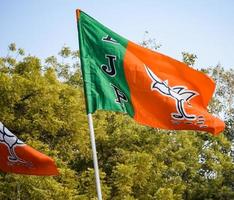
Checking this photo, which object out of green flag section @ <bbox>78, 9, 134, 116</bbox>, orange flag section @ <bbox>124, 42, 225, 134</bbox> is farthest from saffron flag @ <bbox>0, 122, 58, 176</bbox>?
orange flag section @ <bbox>124, 42, 225, 134</bbox>

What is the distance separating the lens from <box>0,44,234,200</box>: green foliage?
13.7 metres

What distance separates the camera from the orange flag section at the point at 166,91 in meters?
6.46

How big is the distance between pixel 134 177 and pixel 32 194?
3.73 meters

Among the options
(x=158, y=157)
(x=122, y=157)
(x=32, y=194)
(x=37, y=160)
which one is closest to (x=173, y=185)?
(x=158, y=157)

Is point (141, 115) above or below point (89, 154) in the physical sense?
below

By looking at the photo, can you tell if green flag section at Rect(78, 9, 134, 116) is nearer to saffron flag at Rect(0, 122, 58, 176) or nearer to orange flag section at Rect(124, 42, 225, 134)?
orange flag section at Rect(124, 42, 225, 134)

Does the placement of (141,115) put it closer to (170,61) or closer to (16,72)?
(170,61)

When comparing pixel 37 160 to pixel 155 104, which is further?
pixel 37 160

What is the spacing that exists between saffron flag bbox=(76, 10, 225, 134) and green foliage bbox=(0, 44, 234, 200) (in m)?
6.93

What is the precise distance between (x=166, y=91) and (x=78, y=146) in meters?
9.47

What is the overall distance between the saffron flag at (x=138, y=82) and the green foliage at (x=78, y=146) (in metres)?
6.93

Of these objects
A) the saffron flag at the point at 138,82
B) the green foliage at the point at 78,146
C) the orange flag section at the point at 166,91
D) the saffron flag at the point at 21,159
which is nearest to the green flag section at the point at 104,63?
the saffron flag at the point at 138,82

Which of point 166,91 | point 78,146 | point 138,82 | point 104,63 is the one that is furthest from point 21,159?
point 78,146

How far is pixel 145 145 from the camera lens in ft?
55.9
